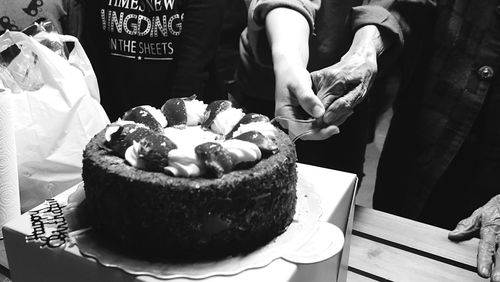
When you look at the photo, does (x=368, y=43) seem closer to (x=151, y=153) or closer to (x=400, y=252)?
(x=400, y=252)

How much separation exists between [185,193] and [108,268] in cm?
16

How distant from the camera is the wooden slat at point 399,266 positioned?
1008 mm

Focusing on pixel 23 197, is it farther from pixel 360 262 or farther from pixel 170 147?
pixel 360 262

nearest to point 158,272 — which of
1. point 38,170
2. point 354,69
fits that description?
point 38,170

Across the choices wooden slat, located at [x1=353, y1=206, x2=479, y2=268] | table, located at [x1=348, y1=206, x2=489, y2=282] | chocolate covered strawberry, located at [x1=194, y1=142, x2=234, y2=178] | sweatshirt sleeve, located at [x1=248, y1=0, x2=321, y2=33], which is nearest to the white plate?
chocolate covered strawberry, located at [x1=194, y1=142, x2=234, y2=178]

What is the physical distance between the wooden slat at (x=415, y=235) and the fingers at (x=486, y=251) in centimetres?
2

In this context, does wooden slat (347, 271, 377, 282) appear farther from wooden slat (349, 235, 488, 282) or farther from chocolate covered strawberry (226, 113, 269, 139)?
chocolate covered strawberry (226, 113, 269, 139)

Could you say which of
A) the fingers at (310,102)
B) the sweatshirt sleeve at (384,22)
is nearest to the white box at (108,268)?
the fingers at (310,102)

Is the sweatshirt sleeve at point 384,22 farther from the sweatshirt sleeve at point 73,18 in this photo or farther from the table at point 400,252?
the sweatshirt sleeve at point 73,18

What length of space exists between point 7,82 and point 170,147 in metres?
0.59

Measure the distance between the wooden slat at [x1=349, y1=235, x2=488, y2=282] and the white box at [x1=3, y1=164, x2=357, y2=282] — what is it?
6cm

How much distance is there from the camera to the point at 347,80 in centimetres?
115

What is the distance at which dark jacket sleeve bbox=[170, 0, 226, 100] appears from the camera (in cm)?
148

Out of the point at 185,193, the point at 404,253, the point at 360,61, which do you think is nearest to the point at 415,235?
the point at 404,253
